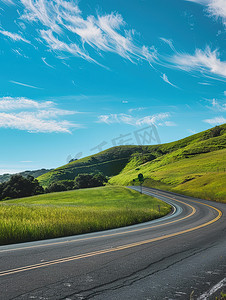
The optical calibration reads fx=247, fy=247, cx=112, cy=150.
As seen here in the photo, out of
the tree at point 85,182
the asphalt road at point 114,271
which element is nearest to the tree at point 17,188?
the tree at point 85,182

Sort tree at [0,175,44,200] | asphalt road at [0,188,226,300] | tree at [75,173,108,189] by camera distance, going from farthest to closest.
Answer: tree at [75,173,108,189] < tree at [0,175,44,200] < asphalt road at [0,188,226,300]

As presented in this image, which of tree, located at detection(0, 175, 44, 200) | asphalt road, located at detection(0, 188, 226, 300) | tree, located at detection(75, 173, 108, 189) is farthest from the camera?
tree, located at detection(75, 173, 108, 189)

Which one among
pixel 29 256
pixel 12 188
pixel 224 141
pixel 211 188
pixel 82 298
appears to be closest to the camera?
pixel 82 298

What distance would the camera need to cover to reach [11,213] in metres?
16.5

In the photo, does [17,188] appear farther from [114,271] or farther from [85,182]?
[114,271]

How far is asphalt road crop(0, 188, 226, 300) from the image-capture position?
224 inches

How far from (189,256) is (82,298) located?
4.98 meters

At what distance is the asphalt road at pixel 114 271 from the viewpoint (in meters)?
5.69

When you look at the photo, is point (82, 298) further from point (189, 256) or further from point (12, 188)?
point (12, 188)

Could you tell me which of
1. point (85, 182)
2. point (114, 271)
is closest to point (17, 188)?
point (85, 182)

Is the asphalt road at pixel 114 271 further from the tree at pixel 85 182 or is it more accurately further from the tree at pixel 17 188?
the tree at pixel 85 182

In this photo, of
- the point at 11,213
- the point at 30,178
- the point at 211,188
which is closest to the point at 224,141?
the point at 211,188

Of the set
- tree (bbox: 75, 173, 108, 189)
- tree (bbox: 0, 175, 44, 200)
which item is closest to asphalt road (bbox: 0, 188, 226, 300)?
tree (bbox: 0, 175, 44, 200)

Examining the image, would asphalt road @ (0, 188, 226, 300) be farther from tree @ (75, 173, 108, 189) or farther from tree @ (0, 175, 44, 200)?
tree @ (75, 173, 108, 189)
